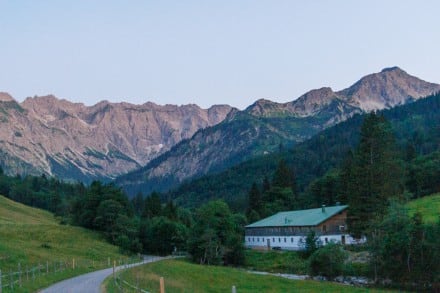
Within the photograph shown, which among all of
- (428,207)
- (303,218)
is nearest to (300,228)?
(303,218)

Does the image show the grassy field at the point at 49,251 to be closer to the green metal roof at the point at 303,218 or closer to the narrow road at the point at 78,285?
the narrow road at the point at 78,285

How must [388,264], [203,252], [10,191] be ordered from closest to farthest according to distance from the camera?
[388,264], [203,252], [10,191]

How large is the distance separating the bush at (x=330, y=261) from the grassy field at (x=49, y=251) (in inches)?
1106

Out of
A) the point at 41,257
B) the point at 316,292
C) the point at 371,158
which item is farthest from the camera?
the point at 371,158

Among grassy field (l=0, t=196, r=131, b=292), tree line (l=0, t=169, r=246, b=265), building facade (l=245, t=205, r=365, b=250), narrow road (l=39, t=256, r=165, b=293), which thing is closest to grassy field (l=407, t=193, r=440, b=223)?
building facade (l=245, t=205, r=365, b=250)

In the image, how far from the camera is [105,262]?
2854 inches

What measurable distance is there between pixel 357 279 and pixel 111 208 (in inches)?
2202

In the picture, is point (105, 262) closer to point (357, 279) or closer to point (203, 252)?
point (203, 252)

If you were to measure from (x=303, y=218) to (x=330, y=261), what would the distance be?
4079 centimetres

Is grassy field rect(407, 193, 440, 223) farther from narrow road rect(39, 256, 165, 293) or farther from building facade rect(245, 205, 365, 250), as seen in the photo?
narrow road rect(39, 256, 165, 293)

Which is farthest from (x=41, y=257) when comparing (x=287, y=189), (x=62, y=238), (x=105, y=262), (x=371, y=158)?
(x=287, y=189)

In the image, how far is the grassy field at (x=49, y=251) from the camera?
Result: 154 ft

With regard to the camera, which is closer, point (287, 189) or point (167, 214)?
point (167, 214)

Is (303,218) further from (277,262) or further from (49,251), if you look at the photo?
(49,251)
